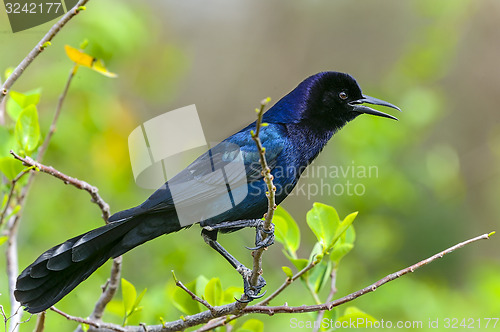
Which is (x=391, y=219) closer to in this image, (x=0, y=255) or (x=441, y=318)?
(x=441, y=318)

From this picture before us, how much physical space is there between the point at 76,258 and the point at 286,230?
1.03 meters

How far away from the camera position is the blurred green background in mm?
4793

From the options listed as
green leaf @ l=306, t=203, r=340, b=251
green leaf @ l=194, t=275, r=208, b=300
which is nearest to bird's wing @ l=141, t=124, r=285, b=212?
green leaf @ l=194, t=275, r=208, b=300

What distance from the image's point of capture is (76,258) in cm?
294

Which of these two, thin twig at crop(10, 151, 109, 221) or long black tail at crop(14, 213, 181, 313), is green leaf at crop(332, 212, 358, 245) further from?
thin twig at crop(10, 151, 109, 221)

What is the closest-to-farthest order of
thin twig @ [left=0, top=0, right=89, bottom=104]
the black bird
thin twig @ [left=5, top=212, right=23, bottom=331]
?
thin twig @ [left=0, top=0, right=89, bottom=104]
thin twig @ [left=5, top=212, right=23, bottom=331]
the black bird

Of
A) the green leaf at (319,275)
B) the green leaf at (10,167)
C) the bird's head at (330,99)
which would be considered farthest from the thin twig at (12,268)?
the bird's head at (330,99)

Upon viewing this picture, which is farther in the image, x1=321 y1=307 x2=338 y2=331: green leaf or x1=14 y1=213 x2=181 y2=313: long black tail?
x1=321 y1=307 x2=338 y2=331: green leaf

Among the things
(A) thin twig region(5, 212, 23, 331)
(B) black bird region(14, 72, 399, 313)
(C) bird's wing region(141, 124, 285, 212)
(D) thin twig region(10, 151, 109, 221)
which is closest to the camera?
(D) thin twig region(10, 151, 109, 221)

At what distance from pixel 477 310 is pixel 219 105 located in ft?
13.9

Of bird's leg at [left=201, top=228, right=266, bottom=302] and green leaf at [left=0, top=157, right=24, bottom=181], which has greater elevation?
green leaf at [left=0, top=157, right=24, bottom=181]

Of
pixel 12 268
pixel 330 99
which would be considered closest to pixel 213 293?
pixel 12 268

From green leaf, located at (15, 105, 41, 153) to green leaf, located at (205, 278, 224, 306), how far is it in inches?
43.3

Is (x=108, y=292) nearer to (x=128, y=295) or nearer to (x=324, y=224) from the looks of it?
(x=128, y=295)
